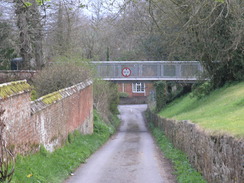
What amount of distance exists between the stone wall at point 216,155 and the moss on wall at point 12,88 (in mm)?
4814

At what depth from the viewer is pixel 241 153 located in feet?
23.7

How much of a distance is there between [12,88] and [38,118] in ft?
8.28

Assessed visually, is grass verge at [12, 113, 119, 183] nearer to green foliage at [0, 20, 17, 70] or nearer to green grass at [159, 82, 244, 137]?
green grass at [159, 82, 244, 137]

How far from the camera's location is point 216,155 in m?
9.34

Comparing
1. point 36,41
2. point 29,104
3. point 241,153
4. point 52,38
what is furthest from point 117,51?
point 241,153

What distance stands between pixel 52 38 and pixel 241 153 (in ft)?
84.9

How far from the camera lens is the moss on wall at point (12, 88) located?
376 inches

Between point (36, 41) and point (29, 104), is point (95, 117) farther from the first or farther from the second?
point (29, 104)

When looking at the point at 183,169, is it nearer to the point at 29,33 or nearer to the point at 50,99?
the point at 50,99

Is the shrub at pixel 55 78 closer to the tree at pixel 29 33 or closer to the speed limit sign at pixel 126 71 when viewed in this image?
the tree at pixel 29 33

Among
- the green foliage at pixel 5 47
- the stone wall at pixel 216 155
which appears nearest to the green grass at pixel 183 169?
the stone wall at pixel 216 155

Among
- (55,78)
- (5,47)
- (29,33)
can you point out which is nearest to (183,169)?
(55,78)

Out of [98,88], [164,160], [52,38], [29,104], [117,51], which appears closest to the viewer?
[29,104]

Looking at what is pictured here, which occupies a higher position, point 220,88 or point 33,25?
point 33,25
